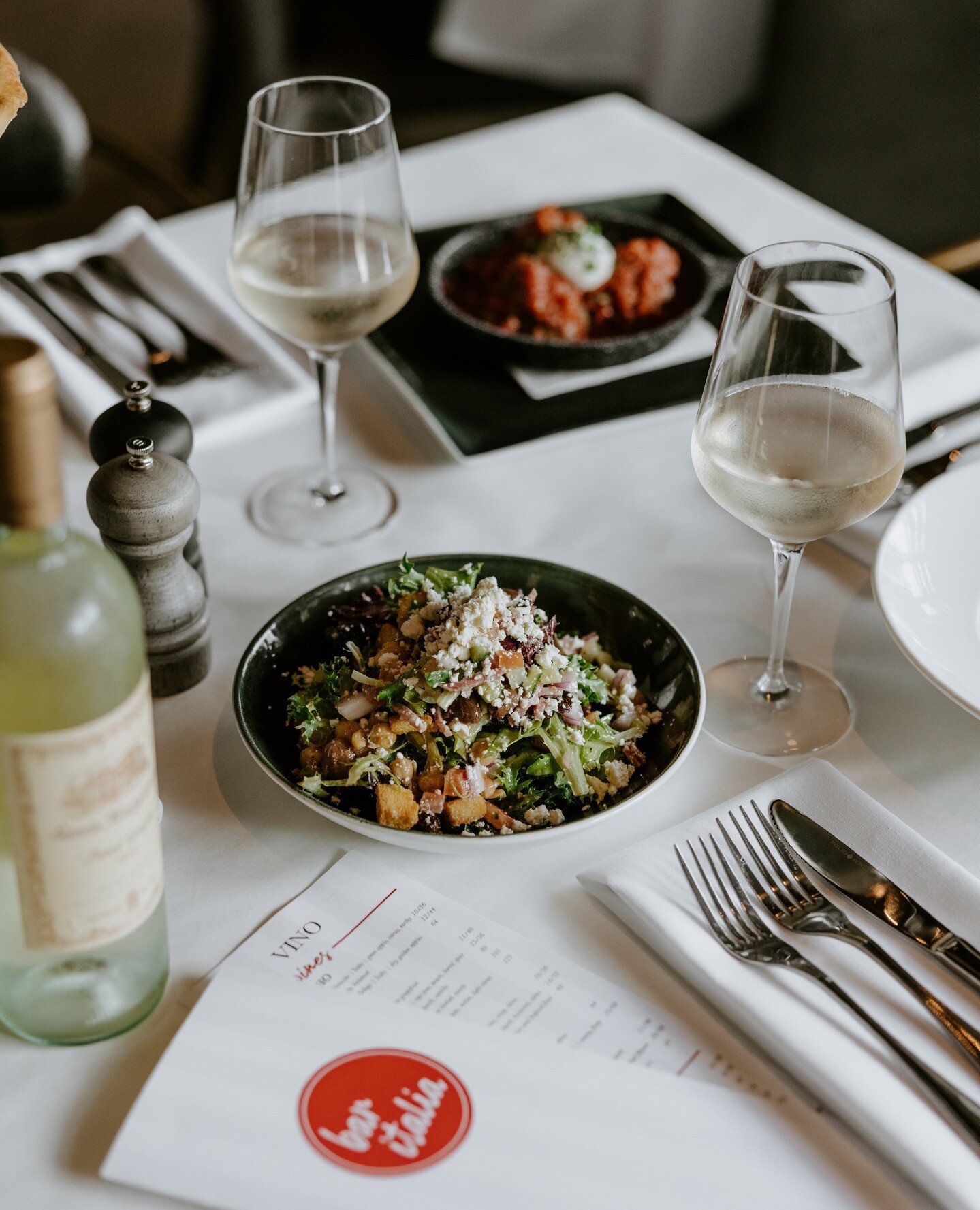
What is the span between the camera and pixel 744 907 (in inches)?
31.2

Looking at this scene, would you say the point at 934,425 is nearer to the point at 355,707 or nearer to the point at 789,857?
the point at 789,857

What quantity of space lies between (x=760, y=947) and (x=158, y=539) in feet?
1.65

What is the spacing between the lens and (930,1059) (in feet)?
2.31

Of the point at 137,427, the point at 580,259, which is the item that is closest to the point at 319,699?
the point at 137,427

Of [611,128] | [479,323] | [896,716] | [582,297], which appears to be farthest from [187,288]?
[896,716]

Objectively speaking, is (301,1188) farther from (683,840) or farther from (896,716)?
(896,716)

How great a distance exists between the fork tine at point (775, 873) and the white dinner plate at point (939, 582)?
0.17 m

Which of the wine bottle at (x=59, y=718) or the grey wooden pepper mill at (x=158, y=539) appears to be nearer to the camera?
the wine bottle at (x=59, y=718)

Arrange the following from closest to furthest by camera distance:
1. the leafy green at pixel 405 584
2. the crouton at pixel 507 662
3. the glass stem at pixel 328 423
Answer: the crouton at pixel 507 662, the leafy green at pixel 405 584, the glass stem at pixel 328 423

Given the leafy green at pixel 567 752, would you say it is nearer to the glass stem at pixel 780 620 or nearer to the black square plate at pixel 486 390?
the glass stem at pixel 780 620

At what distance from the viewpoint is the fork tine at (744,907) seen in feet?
2.54

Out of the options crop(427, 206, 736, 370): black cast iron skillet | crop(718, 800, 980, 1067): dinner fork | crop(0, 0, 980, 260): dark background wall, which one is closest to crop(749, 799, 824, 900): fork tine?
crop(718, 800, 980, 1067): dinner fork

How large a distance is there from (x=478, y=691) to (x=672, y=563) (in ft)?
1.19

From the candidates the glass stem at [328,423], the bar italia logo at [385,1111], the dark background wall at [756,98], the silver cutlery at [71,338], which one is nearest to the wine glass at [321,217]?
the glass stem at [328,423]
